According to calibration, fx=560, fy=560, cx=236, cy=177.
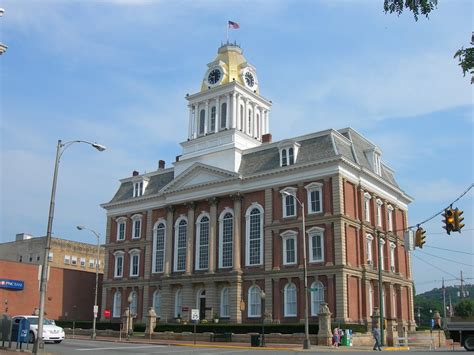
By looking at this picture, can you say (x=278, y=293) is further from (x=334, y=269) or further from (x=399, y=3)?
(x=399, y=3)

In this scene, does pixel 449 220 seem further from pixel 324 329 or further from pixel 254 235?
pixel 254 235

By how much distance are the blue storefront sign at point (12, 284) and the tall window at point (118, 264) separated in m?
11.2

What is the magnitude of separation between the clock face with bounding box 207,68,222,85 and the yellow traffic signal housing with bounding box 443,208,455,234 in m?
45.3

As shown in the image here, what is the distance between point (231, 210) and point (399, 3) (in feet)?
154

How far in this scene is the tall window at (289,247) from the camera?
5150 centimetres

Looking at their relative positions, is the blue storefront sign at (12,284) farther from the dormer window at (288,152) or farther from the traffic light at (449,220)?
the traffic light at (449,220)

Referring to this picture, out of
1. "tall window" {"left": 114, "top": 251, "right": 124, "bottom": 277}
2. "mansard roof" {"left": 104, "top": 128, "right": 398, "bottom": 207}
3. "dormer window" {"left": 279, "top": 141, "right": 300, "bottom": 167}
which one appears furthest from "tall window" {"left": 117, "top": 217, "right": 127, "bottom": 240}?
"dormer window" {"left": 279, "top": 141, "right": 300, "bottom": 167}

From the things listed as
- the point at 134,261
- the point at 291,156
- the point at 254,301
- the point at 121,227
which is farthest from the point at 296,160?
the point at 121,227

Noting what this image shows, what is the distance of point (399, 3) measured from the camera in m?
10.1

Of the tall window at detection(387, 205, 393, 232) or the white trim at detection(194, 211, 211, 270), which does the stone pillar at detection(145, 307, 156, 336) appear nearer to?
the white trim at detection(194, 211, 211, 270)

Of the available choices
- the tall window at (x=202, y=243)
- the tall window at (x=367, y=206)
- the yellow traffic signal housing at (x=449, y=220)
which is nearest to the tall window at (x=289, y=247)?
the tall window at (x=367, y=206)

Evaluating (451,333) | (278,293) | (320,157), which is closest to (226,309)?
(278,293)

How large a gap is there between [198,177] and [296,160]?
11.8 meters

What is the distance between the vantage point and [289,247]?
52.0m
